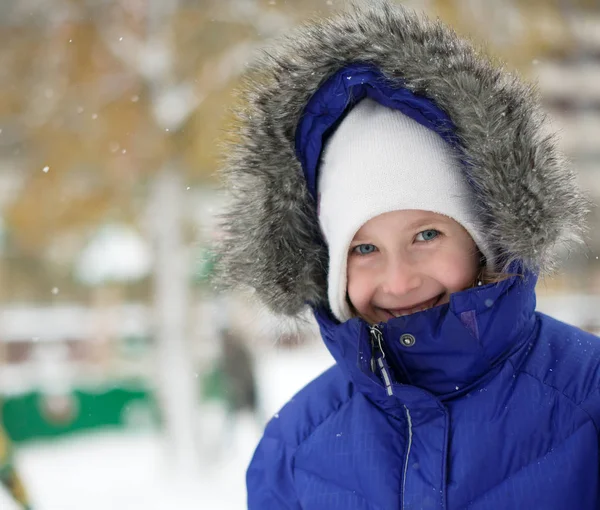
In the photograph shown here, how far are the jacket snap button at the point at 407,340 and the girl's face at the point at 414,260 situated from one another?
0.10 meters

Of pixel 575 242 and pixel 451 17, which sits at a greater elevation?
pixel 451 17

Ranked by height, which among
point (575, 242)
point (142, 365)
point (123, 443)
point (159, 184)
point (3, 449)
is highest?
point (159, 184)

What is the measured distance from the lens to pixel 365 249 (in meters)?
1.73

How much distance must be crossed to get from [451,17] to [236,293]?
678 cm

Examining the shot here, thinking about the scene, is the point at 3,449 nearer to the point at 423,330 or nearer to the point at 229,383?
the point at 423,330

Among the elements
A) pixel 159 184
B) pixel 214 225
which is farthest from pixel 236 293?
pixel 159 184

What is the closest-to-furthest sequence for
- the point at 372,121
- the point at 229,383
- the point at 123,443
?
the point at 372,121, the point at 229,383, the point at 123,443

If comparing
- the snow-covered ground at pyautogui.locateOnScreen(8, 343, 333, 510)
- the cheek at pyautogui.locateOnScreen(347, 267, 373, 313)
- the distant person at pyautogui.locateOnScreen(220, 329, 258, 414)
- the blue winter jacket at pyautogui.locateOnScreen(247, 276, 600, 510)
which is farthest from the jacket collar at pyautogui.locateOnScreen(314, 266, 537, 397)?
the distant person at pyautogui.locateOnScreen(220, 329, 258, 414)

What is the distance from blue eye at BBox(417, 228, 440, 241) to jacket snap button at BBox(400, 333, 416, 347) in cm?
23

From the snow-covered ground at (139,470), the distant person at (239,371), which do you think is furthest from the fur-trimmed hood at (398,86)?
the distant person at (239,371)

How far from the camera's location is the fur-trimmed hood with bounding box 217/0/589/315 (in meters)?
1.61

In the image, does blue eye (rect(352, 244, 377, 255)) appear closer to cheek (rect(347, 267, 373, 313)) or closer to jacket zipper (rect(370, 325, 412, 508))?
cheek (rect(347, 267, 373, 313))

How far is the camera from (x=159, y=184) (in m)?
9.30

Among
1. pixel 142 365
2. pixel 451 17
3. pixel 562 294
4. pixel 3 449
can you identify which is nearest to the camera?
pixel 3 449
